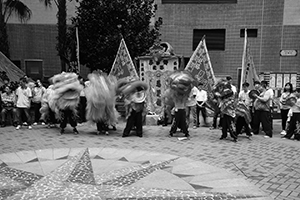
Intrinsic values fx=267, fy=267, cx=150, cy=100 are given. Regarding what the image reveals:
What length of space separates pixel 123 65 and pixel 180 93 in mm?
3932

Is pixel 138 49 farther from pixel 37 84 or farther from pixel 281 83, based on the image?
pixel 281 83

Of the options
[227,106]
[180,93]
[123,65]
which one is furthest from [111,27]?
[227,106]

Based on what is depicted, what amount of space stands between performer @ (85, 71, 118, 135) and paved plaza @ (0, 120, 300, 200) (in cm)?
54

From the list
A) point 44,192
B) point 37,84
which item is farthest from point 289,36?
point 44,192

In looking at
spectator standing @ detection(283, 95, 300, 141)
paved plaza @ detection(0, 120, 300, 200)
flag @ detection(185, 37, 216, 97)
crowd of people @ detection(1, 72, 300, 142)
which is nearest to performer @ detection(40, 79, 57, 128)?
crowd of people @ detection(1, 72, 300, 142)

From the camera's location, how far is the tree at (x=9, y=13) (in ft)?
49.8

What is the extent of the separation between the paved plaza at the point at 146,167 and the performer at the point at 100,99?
21.3 inches

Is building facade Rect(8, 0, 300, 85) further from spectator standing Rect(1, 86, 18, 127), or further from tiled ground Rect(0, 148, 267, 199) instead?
tiled ground Rect(0, 148, 267, 199)

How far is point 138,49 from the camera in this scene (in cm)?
1197

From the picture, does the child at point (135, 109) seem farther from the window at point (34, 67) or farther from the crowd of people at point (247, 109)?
the window at point (34, 67)

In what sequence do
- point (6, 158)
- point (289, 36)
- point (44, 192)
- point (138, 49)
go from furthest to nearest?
point (289, 36), point (138, 49), point (6, 158), point (44, 192)

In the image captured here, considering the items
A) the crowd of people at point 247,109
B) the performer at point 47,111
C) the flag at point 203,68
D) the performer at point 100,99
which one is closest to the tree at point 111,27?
the flag at point 203,68

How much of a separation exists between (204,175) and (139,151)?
177 centimetres

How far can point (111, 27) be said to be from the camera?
460 inches
